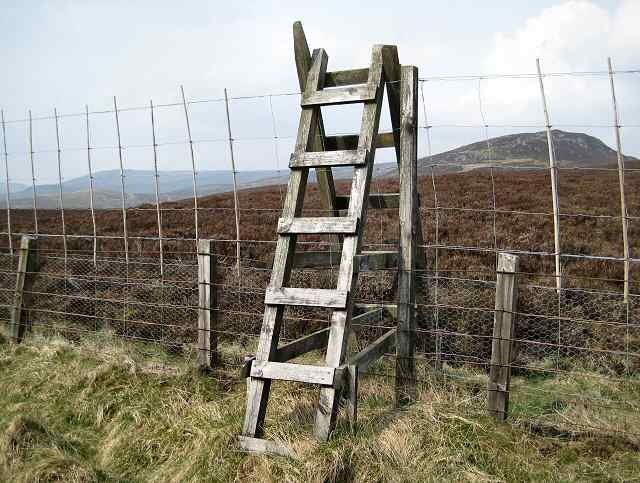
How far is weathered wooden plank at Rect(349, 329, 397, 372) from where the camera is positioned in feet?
14.9

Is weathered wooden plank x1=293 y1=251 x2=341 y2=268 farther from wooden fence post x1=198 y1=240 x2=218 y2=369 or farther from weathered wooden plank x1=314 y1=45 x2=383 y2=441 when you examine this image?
wooden fence post x1=198 y1=240 x2=218 y2=369

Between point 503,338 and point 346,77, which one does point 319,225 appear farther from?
point 503,338

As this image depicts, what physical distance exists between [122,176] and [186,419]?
9.11 metres

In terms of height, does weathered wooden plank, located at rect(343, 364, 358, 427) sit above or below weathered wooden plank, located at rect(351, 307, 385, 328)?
below

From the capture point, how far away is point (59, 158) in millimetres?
14000

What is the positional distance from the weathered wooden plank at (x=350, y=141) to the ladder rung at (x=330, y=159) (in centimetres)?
89

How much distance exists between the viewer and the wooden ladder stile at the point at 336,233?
13.8 ft

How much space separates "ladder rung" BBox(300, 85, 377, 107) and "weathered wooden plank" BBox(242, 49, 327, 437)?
100 millimetres

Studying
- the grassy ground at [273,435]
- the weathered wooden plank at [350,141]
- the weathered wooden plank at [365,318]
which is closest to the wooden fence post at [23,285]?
the grassy ground at [273,435]

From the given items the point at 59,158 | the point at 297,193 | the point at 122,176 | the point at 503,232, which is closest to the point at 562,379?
the point at 297,193

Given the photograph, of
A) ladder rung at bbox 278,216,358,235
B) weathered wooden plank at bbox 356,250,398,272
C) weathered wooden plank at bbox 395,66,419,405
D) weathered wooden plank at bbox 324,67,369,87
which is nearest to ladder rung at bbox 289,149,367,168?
ladder rung at bbox 278,216,358,235

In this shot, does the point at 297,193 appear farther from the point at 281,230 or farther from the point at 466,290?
the point at 466,290

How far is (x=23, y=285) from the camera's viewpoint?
7.64m

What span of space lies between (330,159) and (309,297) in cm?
124
